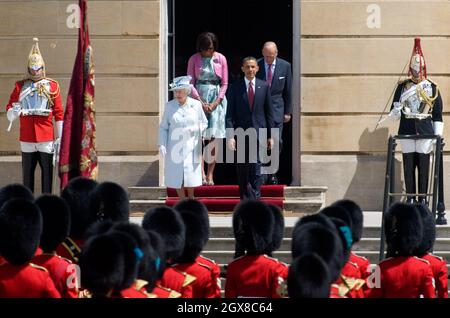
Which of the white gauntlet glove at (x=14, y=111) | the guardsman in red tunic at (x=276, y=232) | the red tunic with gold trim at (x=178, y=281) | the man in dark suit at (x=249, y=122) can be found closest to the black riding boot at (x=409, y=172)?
the man in dark suit at (x=249, y=122)

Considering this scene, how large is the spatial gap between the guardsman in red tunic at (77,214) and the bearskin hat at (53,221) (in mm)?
209

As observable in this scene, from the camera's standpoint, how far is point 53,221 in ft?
29.5

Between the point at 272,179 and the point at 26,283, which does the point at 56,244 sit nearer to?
the point at 26,283

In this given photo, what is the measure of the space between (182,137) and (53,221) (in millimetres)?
4754

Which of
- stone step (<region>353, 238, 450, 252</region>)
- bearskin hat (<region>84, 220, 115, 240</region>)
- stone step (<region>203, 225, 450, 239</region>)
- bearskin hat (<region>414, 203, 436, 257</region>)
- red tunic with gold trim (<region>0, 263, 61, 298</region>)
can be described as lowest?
stone step (<region>353, 238, 450, 252</region>)

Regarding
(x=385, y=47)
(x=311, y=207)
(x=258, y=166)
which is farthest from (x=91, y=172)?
(x=385, y=47)

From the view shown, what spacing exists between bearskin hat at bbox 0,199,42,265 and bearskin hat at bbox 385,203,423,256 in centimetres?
254

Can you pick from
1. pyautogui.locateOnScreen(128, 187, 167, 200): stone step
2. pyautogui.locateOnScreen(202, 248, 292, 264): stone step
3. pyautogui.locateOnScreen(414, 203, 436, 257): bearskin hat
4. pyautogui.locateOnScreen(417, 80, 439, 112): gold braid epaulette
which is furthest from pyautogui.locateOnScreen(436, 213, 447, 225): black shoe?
pyautogui.locateOnScreen(414, 203, 436, 257): bearskin hat

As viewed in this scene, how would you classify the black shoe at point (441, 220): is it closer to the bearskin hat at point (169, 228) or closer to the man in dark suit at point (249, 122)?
the man in dark suit at point (249, 122)

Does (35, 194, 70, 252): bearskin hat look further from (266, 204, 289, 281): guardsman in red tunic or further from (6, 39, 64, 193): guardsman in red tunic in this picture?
(6, 39, 64, 193): guardsman in red tunic

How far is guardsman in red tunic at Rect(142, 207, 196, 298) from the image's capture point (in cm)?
868

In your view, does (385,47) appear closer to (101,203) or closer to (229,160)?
(229,160)

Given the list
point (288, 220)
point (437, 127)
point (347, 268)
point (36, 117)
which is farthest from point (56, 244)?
point (437, 127)

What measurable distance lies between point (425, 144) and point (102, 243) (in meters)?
7.19
